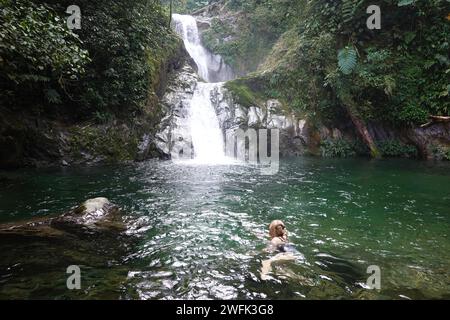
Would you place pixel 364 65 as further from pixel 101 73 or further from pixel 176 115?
pixel 101 73

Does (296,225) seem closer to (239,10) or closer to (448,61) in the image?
(448,61)

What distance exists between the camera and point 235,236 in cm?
666

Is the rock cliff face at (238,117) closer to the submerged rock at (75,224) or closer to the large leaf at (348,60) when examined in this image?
the large leaf at (348,60)

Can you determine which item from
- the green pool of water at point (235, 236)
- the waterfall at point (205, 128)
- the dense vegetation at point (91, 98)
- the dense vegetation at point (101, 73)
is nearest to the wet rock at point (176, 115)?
the waterfall at point (205, 128)

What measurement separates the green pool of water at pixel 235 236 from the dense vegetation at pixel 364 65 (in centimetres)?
586

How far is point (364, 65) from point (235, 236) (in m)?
14.5

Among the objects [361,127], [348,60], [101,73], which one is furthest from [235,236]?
[361,127]

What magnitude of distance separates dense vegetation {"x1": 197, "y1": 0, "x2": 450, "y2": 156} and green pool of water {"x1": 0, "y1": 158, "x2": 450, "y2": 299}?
19.2 ft

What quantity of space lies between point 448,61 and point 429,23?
2.34 meters

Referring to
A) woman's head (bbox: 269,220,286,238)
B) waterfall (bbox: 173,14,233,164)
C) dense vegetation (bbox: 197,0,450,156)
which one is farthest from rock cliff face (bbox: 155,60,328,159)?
woman's head (bbox: 269,220,286,238)

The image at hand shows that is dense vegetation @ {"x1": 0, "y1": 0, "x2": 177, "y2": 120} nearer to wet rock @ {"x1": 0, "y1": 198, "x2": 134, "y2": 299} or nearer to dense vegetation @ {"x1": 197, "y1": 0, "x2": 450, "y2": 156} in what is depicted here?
wet rock @ {"x1": 0, "y1": 198, "x2": 134, "y2": 299}
